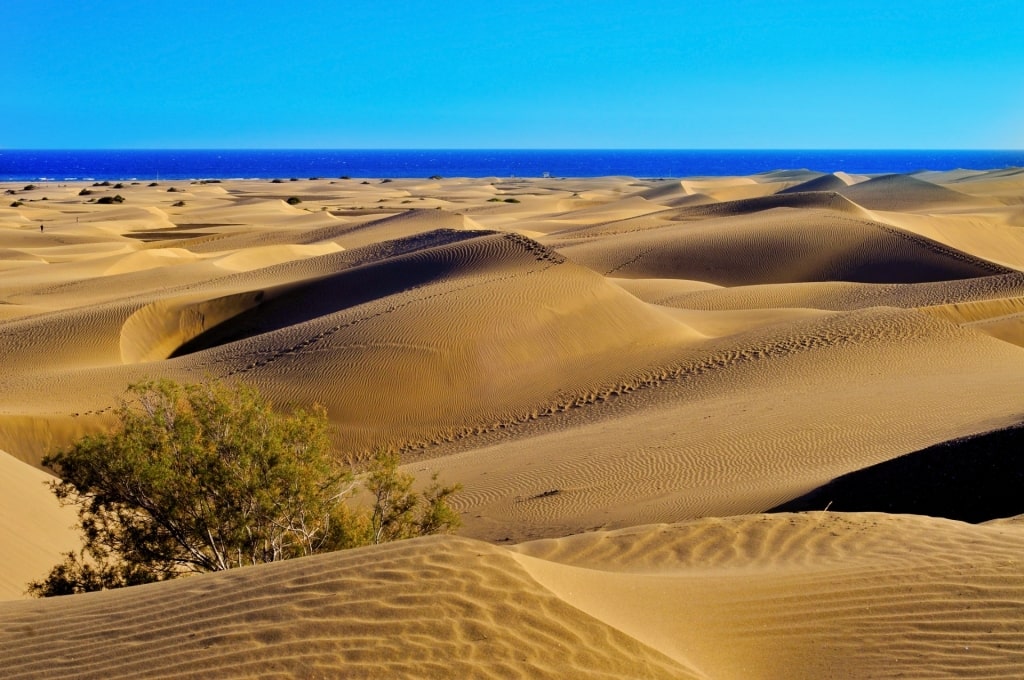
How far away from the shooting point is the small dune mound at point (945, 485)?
32.7 feet

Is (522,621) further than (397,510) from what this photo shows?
No

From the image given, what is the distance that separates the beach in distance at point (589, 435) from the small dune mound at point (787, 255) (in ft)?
0.46

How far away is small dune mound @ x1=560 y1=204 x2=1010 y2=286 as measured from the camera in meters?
31.3

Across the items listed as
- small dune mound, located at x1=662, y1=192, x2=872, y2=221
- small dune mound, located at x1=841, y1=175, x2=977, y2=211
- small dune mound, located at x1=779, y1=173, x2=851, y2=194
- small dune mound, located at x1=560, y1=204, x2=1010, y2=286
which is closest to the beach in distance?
small dune mound, located at x1=560, y1=204, x2=1010, y2=286

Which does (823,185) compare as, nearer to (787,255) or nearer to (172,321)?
(787,255)

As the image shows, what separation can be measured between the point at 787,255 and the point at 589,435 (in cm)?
2057

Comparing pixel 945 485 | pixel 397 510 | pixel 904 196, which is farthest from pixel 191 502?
pixel 904 196

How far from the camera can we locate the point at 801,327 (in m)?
19.8

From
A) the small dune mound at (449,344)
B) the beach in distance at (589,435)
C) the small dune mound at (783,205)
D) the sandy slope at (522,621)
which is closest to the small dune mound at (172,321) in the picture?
the beach in distance at (589,435)

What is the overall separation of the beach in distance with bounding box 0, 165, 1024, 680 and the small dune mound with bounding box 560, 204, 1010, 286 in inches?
5.5

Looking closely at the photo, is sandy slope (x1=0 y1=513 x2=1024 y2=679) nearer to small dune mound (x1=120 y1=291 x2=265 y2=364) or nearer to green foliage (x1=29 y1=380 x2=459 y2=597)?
green foliage (x1=29 y1=380 x2=459 y2=597)

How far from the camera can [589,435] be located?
1455cm

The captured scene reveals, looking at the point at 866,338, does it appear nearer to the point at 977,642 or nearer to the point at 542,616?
the point at 977,642

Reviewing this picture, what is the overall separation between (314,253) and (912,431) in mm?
24912
